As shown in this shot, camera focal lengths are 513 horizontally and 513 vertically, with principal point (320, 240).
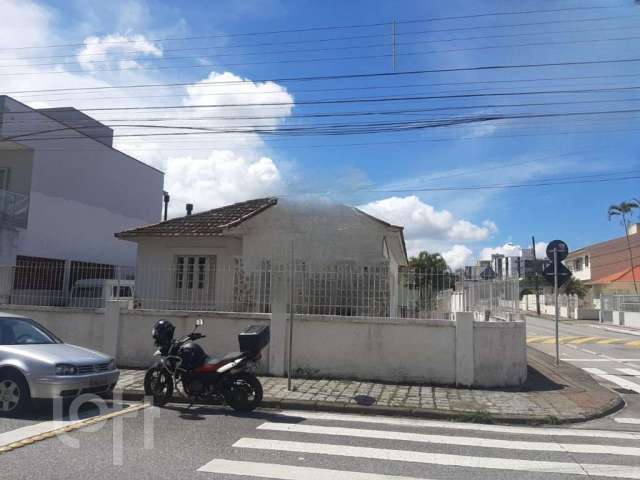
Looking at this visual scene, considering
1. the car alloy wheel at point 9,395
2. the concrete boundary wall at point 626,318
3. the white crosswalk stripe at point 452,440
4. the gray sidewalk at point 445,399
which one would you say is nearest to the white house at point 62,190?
the car alloy wheel at point 9,395

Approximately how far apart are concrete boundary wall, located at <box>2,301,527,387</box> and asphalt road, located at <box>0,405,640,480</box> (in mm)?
2473

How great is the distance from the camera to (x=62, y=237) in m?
22.1

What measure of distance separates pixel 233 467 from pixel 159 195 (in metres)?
27.0

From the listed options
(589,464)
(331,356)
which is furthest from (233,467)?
(331,356)

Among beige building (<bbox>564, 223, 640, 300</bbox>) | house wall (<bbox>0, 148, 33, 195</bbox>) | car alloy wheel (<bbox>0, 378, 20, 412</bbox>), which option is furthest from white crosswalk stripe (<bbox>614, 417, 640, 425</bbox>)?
beige building (<bbox>564, 223, 640, 300</bbox>)

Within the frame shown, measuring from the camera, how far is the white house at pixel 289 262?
10.6 m

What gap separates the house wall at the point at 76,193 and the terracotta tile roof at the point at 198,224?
7.05 m

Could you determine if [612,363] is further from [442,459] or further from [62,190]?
[62,190]

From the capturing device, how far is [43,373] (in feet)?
22.3

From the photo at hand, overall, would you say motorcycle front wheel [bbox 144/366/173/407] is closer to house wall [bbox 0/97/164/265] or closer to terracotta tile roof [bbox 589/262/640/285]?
house wall [bbox 0/97/164/265]

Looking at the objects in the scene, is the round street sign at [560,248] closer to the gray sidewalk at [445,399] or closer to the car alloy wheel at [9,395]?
the gray sidewalk at [445,399]

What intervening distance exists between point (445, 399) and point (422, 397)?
15.0 inches

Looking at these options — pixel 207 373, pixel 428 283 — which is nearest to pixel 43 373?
pixel 207 373

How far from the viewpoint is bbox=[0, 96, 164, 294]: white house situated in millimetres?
19688
